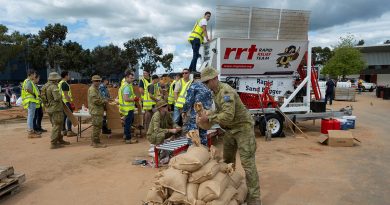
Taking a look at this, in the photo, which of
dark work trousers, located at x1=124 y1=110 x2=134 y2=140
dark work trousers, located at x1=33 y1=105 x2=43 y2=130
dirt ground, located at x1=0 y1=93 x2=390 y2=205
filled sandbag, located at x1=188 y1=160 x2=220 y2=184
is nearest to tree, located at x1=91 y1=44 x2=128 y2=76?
dark work trousers, located at x1=33 y1=105 x2=43 y2=130

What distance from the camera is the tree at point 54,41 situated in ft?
113

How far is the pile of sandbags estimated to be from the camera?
365 centimetres

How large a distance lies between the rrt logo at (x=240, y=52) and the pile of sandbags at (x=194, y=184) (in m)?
5.17

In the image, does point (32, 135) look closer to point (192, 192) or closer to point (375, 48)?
point (192, 192)

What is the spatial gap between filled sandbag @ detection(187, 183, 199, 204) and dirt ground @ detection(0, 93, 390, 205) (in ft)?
4.10

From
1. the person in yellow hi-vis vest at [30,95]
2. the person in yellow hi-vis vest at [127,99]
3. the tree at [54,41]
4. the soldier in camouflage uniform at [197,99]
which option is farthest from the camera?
the tree at [54,41]

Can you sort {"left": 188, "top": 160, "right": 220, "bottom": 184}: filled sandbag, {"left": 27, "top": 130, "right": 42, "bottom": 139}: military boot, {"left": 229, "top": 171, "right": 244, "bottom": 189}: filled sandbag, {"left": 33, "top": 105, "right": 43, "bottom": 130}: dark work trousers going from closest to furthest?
{"left": 188, "top": 160, "right": 220, "bottom": 184}: filled sandbag, {"left": 229, "top": 171, "right": 244, "bottom": 189}: filled sandbag, {"left": 27, "top": 130, "right": 42, "bottom": 139}: military boot, {"left": 33, "top": 105, "right": 43, "bottom": 130}: dark work trousers

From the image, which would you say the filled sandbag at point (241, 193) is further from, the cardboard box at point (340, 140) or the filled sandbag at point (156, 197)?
the cardboard box at point (340, 140)

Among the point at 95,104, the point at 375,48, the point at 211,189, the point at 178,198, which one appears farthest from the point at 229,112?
the point at 375,48

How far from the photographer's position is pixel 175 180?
3748mm

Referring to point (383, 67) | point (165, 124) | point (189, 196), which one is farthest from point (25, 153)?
Result: point (383, 67)

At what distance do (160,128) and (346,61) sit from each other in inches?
1593

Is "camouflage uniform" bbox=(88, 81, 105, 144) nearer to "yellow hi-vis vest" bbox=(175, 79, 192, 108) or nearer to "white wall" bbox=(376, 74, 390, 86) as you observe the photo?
"yellow hi-vis vest" bbox=(175, 79, 192, 108)

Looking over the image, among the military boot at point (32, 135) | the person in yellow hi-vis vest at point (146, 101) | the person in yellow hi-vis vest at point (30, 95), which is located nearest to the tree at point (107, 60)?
the military boot at point (32, 135)
